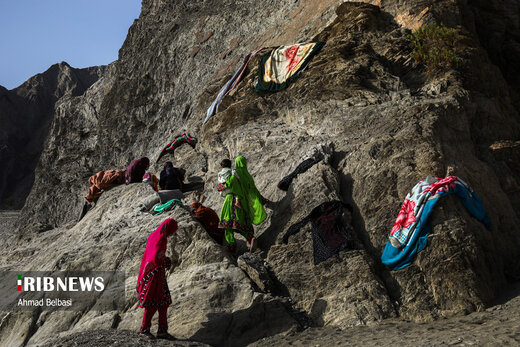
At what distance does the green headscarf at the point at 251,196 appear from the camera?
244 inches

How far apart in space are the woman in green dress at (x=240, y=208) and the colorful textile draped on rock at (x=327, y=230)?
24.3 inches

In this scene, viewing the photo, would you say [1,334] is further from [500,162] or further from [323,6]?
[323,6]

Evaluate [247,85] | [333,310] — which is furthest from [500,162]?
[247,85]

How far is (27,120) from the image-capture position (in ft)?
119

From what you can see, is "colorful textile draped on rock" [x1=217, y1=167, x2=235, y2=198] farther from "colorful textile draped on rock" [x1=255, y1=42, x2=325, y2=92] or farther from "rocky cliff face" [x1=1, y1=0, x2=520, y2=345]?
"colorful textile draped on rock" [x1=255, y1=42, x2=325, y2=92]

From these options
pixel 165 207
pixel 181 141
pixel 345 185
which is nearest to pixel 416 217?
pixel 345 185

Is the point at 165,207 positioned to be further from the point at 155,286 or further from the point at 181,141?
the point at 181,141

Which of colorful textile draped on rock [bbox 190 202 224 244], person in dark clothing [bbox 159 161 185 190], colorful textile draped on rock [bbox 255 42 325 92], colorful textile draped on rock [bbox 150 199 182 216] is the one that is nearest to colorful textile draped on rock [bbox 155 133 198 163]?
colorful textile draped on rock [bbox 255 42 325 92]

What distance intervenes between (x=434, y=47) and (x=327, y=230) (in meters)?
4.65

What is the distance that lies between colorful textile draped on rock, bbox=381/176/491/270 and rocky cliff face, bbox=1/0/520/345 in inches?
4.5

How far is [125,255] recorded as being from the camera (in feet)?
20.4

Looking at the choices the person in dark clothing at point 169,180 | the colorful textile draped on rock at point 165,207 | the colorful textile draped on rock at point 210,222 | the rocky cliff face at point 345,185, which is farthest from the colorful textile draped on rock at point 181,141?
the colorful textile draped on rock at point 210,222

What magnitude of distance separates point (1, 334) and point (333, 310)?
14.8 ft

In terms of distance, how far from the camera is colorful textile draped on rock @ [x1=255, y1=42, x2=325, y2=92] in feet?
29.5
